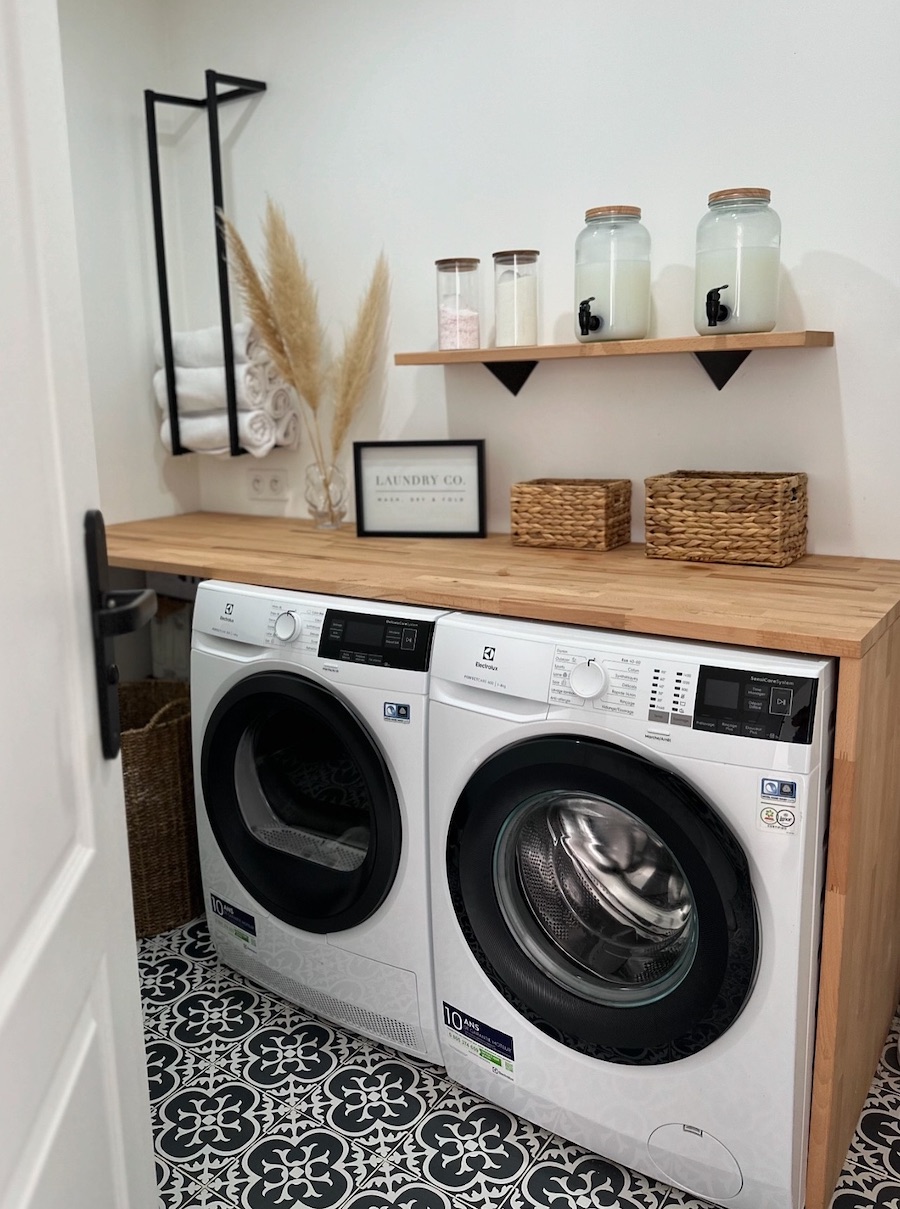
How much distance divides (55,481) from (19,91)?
276mm

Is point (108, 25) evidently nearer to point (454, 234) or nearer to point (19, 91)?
point (454, 234)

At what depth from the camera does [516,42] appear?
2.21 metres

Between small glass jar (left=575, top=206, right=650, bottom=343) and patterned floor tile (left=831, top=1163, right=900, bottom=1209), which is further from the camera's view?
small glass jar (left=575, top=206, right=650, bottom=343)

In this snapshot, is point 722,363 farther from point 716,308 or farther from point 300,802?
point 300,802

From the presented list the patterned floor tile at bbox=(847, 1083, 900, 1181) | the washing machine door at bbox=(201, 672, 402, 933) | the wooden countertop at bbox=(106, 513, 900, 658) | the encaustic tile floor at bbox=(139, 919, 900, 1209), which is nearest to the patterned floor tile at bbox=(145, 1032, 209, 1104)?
the encaustic tile floor at bbox=(139, 919, 900, 1209)

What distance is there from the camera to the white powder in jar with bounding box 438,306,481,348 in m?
2.26

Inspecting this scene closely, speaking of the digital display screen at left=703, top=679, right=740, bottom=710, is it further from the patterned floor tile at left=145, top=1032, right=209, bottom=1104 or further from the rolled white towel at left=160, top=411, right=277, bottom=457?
the rolled white towel at left=160, top=411, right=277, bottom=457

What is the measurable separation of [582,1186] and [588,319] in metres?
1.56

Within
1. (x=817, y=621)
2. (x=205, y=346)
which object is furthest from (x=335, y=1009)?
(x=205, y=346)

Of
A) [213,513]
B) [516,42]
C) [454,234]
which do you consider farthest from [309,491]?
[516,42]

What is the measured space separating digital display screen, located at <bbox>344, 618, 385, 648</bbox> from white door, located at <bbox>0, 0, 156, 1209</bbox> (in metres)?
0.87

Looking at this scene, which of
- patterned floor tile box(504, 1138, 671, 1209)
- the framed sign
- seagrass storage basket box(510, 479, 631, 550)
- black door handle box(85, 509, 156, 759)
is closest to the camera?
black door handle box(85, 509, 156, 759)

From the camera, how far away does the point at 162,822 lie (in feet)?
7.70

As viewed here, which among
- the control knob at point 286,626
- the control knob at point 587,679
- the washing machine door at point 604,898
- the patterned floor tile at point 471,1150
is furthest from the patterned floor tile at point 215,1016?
the control knob at point 587,679
